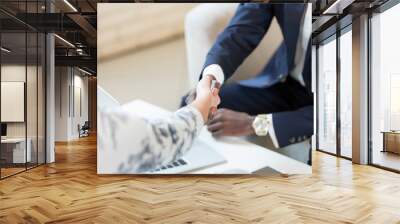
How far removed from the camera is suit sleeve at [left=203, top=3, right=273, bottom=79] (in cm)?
624

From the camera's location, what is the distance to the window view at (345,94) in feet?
28.9

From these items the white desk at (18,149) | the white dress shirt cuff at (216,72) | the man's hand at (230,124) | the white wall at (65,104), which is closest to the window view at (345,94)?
the man's hand at (230,124)

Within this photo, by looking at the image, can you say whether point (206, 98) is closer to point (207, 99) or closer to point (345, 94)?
point (207, 99)

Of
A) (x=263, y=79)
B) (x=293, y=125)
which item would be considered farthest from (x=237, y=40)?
(x=293, y=125)

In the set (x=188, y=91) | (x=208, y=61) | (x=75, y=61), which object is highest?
(x=75, y=61)

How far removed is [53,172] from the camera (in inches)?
275

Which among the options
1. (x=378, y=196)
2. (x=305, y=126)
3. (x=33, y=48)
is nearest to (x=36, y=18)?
(x=33, y=48)

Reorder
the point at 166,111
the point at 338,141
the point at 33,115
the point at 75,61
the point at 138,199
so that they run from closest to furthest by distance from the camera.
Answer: the point at 138,199
the point at 166,111
the point at 33,115
the point at 338,141
the point at 75,61

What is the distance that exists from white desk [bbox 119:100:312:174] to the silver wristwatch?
27cm

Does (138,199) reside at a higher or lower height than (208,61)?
lower

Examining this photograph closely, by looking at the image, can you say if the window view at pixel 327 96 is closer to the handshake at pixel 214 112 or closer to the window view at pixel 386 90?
A: the window view at pixel 386 90

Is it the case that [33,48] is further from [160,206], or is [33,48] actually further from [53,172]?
[160,206]

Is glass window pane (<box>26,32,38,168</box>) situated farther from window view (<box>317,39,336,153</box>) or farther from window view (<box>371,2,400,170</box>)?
window view (<box>317,39,336,153</box>)

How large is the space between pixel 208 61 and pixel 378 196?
3.13 meters
